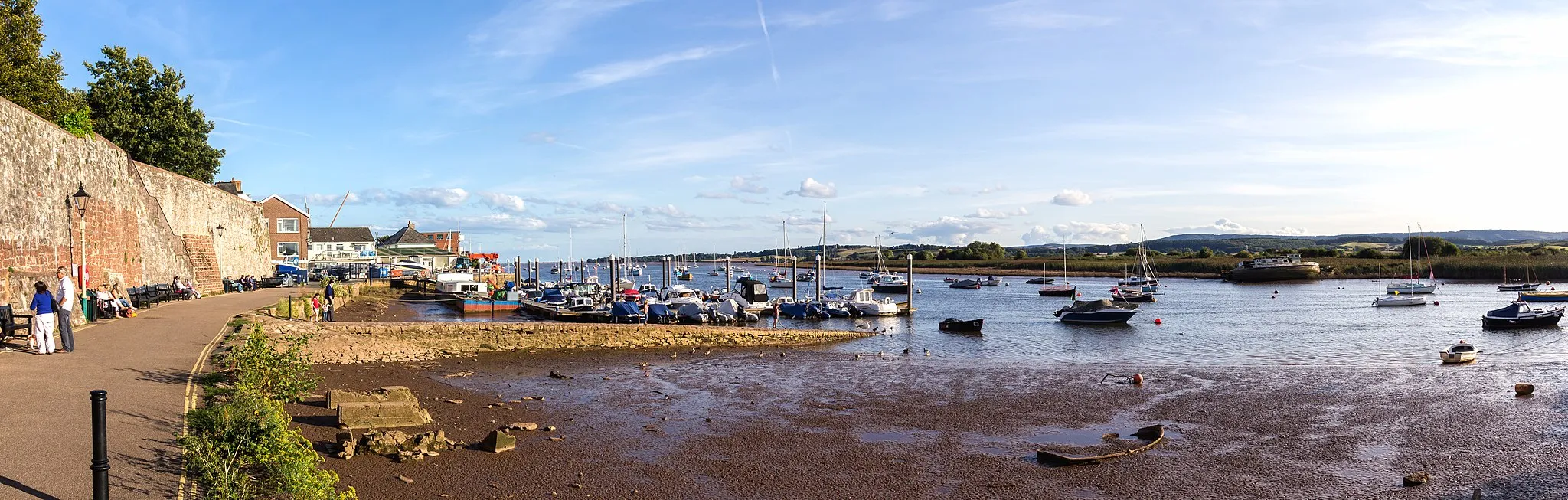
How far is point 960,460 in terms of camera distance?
49.3 ft

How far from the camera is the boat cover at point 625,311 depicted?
148 ft

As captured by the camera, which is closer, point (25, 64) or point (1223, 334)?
point (25, 64)

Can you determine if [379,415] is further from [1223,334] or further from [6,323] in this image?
[1223,334]

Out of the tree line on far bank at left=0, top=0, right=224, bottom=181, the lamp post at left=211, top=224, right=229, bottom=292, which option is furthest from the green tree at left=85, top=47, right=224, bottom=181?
the lamp post at left=211, top=224, right=229, bottom=292

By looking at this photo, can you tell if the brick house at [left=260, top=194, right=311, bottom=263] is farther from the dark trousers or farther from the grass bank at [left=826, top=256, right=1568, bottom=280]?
the grass bank at [left=826, top=256, right=1568, bottom=280]

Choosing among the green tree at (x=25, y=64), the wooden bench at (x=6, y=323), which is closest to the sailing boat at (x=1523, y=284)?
the wooden bench at (x=6, y=323)

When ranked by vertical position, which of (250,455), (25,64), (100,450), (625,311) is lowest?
(625,311)

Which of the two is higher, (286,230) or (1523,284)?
(286,230)

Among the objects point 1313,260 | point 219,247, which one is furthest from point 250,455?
point 1313,260

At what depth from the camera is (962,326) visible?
45.8 m

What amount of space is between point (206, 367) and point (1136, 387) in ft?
72.1

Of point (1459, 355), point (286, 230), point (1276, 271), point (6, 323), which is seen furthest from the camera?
point (1276, 271)

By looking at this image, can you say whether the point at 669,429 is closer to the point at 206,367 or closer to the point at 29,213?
the point at 206,367

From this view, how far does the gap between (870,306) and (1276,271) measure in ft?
300
